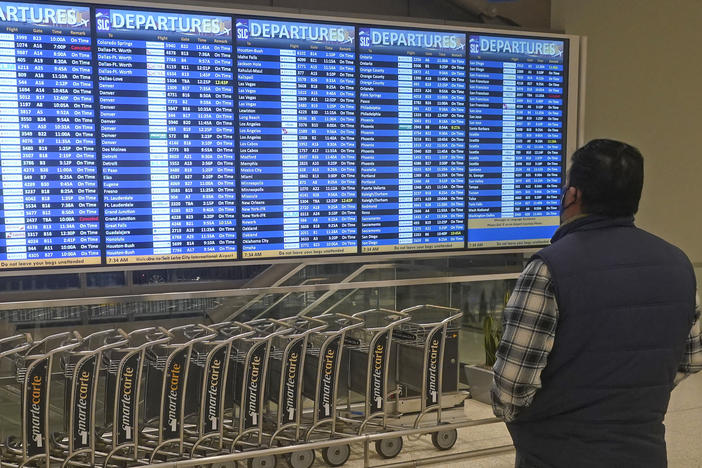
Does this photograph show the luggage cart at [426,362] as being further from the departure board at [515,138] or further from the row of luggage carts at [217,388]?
the departure board at [515,138]

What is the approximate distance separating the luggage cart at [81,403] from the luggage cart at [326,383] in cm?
105

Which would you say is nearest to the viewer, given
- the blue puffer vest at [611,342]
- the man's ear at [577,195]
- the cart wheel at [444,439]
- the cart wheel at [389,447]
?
the blue puffer vest at [611,342]

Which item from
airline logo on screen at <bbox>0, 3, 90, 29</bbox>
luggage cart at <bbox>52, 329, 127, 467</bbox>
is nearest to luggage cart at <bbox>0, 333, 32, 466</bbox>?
luggage cart at <bbox>52, 329, 127, 467</bbox>

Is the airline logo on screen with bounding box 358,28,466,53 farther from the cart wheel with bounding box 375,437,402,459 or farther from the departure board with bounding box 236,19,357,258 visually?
the cart wheel with bounding box 375,437,402,459

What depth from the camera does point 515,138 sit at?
420cm

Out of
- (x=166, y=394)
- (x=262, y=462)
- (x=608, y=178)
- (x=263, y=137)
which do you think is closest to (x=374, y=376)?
(x=262, y=462)

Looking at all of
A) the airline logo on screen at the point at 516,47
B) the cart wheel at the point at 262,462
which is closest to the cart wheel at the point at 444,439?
the cart wheel at the point at 262,462

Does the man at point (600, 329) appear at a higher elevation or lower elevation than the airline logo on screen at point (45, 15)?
lower

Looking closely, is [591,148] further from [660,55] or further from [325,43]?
[660,55]

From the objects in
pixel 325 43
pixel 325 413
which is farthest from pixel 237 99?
pixel 325 413

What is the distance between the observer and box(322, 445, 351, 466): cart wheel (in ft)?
12.1

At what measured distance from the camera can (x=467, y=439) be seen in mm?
4191

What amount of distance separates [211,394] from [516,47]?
285cm

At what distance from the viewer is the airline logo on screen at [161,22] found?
10.8ft
